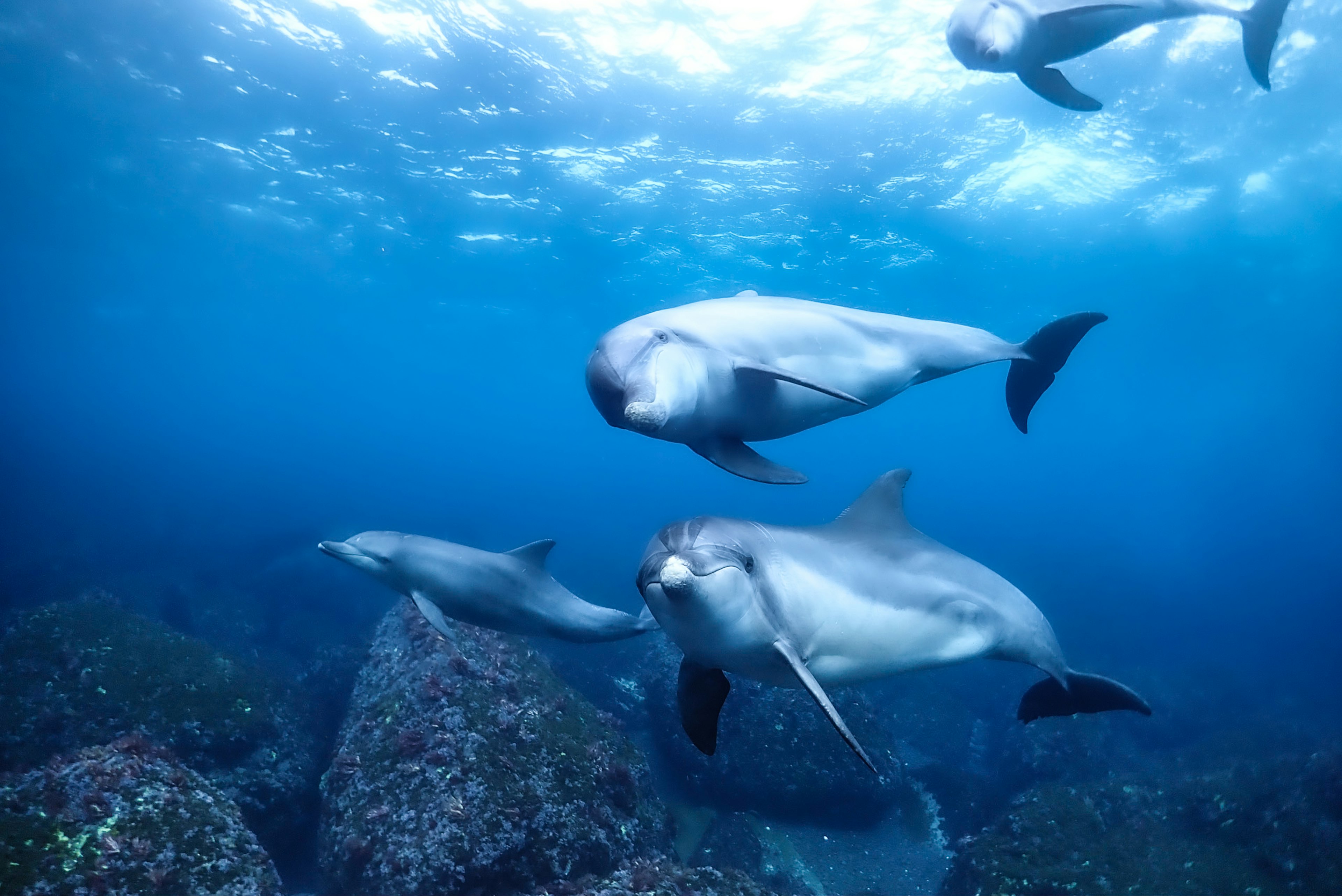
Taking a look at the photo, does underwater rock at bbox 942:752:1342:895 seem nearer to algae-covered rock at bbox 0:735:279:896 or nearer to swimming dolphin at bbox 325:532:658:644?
swimming dolphin at bbox 325:532:658:644

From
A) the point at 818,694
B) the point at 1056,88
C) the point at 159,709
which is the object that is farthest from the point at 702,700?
the point at 159,709

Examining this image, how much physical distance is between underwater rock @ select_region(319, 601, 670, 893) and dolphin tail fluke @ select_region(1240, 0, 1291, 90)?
8.16 metres

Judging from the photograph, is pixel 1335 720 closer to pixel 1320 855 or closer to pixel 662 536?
pixel 1320 855

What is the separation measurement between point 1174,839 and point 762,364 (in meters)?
9.02

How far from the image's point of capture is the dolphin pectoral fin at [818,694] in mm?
2559

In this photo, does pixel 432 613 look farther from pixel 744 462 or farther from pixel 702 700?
pixel 744 462

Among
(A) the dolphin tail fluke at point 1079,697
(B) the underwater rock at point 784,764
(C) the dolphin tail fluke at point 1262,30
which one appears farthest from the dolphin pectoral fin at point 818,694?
(B) the underwater rock at point 784,764

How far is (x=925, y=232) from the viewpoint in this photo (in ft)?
78.2

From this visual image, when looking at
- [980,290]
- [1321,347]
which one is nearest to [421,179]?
[980,290]

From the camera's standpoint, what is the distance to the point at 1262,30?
4859 mm

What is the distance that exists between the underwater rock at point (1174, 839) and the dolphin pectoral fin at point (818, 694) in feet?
19.3

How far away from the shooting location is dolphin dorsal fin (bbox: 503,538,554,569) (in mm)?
6312

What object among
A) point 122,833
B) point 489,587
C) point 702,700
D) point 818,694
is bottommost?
point 122,833

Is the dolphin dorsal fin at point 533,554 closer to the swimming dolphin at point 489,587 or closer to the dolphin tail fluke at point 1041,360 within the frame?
the swimming dolphin at point 489,587
